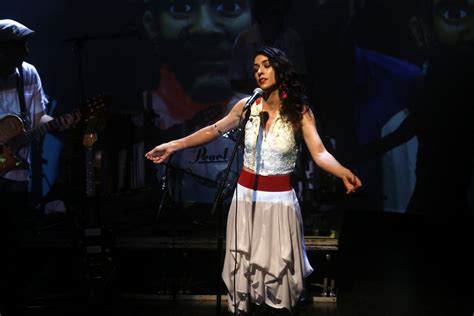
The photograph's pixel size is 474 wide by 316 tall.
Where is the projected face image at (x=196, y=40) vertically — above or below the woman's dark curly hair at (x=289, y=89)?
above

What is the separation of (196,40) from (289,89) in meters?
3.56

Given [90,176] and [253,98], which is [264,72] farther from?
[90,176]

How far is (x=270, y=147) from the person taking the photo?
12.6 ft

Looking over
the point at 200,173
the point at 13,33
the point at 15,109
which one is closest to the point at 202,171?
the point at 200,173

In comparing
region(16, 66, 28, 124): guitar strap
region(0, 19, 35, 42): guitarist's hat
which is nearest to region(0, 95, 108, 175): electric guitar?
region(16, 66, 28, 124): guitar strap

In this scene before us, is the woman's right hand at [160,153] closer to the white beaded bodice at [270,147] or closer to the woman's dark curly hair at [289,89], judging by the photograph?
the white beaded bodice at [270,147]

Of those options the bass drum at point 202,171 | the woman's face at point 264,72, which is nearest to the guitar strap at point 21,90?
the bass drum at point 202,171

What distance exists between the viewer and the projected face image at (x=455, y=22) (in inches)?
278

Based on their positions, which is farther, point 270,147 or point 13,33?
point 13,33

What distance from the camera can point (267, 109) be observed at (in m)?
3.91

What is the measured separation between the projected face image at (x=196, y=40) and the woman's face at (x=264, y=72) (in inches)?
133

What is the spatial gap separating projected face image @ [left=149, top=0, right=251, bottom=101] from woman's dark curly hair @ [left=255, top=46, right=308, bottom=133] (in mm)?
3353

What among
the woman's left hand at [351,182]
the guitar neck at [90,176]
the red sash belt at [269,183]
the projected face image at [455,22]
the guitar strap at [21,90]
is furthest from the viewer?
the projected face image at [455,22]

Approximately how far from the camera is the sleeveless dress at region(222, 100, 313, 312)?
3.85m
